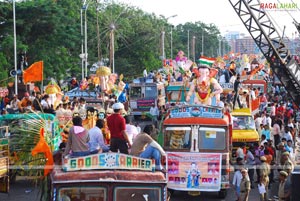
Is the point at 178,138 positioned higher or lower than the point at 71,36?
lower

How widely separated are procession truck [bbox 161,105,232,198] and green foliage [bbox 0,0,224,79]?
2278 centimetres

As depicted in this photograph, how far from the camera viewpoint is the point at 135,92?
134ft

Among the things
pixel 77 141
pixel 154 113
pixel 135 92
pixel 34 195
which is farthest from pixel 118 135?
pixel 135 92

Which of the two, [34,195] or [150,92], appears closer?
[34,195]

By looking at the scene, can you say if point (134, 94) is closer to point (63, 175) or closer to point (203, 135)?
point (203, 135)

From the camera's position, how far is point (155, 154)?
11688 millimetres

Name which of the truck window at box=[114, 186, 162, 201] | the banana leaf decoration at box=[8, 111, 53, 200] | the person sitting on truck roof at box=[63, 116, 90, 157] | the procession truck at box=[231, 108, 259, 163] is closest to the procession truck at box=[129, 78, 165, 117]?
the procession truck at box=[231, 108, 259, 163]

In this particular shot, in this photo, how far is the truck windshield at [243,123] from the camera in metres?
23.4

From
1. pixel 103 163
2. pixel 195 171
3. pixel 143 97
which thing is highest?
pixel 143 97

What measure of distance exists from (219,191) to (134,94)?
76.2ft

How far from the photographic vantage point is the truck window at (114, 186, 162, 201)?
9.73 m

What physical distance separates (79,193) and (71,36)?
39012 millimetres

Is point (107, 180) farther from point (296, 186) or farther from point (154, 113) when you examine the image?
point (154, 113)

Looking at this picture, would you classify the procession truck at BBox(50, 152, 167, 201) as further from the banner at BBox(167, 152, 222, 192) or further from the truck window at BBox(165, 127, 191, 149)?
the truck window at BBox(165, 127, 191, 149)
